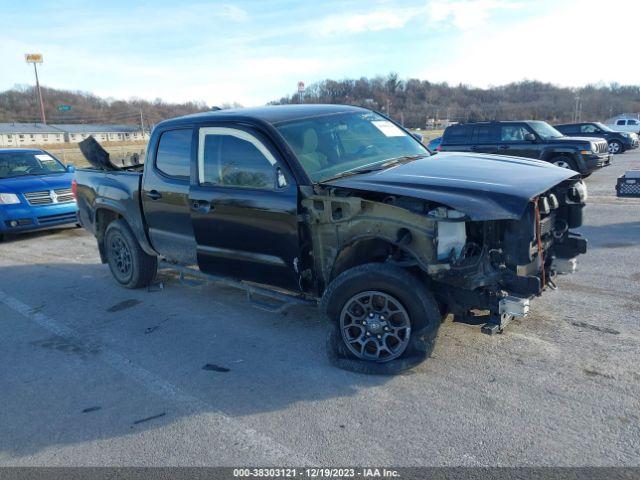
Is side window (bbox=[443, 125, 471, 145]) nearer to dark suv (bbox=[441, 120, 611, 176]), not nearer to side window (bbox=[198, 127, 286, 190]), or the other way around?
dark suv (bbox=[441, 120, 611, 176])

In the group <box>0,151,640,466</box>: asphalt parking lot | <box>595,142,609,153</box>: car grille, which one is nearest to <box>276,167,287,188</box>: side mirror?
<box>0,151,640,466</box>: asphalt parking lot

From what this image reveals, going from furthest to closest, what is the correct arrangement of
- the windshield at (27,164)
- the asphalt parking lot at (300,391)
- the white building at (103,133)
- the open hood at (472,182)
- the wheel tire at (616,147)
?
the white building at (103,133)
the wheel tire at (616,147)
the windshield at (27,164)
the open hood at (472,182)
the asphalt parking lot at (300,391)

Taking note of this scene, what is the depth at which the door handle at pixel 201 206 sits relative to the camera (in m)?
4.65

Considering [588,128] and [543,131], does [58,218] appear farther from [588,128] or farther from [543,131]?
[588,128]

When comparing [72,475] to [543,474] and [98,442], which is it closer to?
[98,442]

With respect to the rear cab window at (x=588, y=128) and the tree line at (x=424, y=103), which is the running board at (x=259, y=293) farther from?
the tree line at (x=424, y=103)

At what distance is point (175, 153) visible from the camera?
16.6ft

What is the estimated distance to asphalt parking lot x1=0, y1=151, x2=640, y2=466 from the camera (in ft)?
9.58

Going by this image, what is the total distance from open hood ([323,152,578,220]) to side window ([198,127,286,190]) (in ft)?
1.84

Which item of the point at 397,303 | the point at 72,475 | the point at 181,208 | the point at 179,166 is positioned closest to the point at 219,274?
the point at 181,208

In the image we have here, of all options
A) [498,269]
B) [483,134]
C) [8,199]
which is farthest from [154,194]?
[483,134]

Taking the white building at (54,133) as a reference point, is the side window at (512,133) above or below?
below

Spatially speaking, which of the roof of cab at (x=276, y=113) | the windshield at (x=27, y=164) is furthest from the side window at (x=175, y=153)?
the windshield at (x=27, y=164)

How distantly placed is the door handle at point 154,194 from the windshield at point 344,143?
1696 millimetres
